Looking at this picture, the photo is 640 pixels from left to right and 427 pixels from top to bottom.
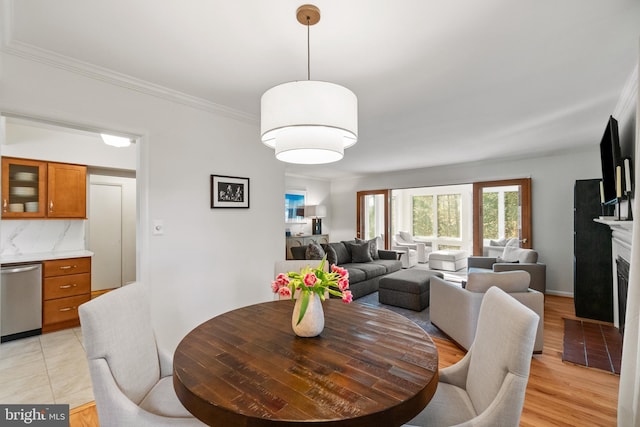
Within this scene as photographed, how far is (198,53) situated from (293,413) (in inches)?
83.7

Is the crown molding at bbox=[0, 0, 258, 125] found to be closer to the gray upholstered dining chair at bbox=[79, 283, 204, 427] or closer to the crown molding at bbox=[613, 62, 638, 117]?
the gray upholstered dining chair at bbox=[79, 283, 204, 427]

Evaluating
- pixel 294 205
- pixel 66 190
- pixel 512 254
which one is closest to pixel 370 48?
pixel 66 190

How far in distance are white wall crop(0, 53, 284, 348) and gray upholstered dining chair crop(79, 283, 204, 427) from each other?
1.05 meters

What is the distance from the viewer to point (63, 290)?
346 cm

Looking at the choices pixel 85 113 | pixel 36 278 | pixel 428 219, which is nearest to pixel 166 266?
pixel 85 113

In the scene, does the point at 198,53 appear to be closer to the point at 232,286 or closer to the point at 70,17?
the point at 70,17

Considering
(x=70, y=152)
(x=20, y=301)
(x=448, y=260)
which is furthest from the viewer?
(x=448, y=260)

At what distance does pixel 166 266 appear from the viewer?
2484mm

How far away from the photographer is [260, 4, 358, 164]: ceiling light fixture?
136 cm

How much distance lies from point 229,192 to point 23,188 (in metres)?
2.67

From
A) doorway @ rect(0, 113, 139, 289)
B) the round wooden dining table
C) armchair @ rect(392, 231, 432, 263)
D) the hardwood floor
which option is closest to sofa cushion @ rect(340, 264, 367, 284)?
the hardwood floor

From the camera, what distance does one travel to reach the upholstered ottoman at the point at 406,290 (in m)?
4.05

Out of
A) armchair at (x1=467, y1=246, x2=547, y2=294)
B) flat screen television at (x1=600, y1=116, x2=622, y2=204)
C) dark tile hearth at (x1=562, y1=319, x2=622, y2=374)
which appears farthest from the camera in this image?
armchair at (x1=467, y1=246, x2=547, y2=294)

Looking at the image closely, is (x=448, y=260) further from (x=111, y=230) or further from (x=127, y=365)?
(x=111, y=230)
